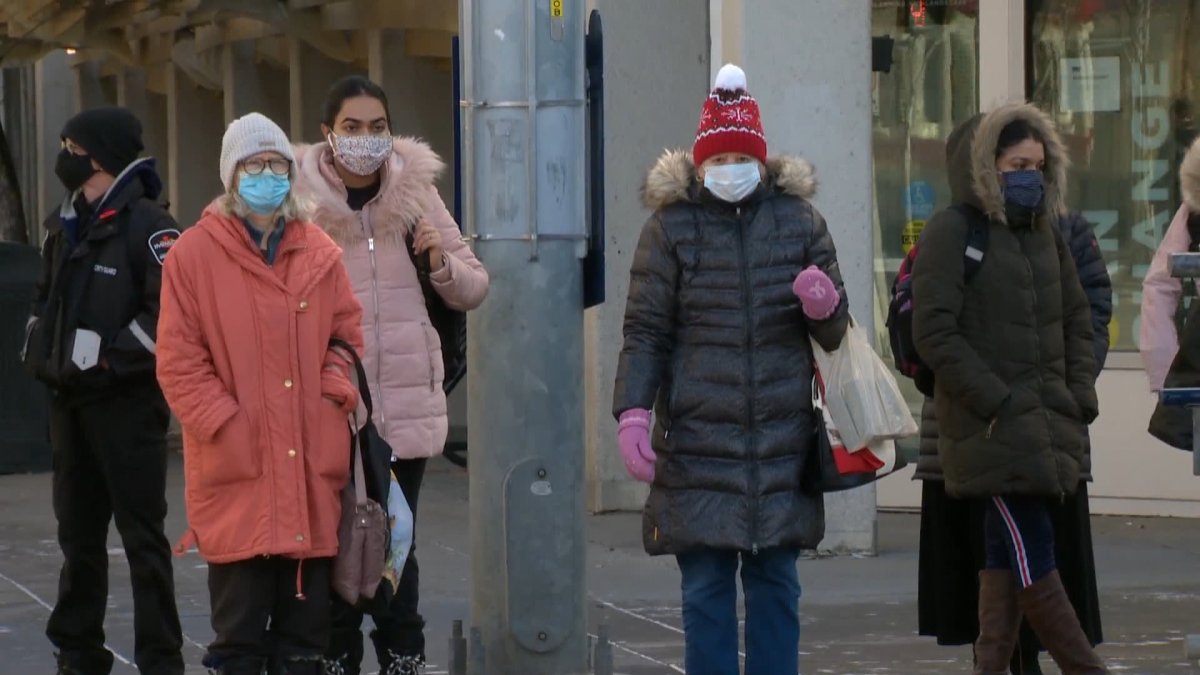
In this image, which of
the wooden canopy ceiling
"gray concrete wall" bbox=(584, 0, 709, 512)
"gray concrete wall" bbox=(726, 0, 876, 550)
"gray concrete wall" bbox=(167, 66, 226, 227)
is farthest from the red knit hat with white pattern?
"gray concrete wall" bbox=(167, 66, 226, 227)

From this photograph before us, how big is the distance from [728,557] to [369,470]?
1049mm

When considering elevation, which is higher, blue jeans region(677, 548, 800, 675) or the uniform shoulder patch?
the uniform shoulder patch

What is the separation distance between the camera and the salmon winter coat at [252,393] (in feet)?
19.4

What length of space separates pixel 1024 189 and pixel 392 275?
6.37 feet

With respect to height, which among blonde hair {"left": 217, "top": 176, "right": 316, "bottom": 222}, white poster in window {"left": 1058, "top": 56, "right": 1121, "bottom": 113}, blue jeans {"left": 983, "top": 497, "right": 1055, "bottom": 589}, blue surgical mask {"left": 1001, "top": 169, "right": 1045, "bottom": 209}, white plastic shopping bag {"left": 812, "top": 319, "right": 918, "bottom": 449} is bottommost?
blue jeans {"left": 983, "top": 497, "right": 1055, "bottom": 589}

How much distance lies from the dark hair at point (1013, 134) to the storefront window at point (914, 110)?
477 cm

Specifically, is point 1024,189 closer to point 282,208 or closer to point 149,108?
point 282,208

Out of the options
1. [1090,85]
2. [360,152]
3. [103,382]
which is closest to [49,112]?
[1090,85]

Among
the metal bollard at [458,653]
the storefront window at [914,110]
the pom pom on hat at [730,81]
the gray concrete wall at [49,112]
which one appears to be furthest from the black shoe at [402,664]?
the gray concrete wall at [49,112]

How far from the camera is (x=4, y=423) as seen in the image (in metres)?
14.5

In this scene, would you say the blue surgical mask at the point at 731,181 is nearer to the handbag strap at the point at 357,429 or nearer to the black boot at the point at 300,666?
the handbag strap at the point at 357,429

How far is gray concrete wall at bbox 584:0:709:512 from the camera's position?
11.4 metres

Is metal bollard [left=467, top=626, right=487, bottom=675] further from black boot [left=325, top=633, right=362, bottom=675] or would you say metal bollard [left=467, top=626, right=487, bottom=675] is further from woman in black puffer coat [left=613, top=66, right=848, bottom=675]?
woman in black puffer coat [left=613, top=66, right=848, bottom=675]

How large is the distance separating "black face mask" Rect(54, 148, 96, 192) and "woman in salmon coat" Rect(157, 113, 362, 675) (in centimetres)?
113
